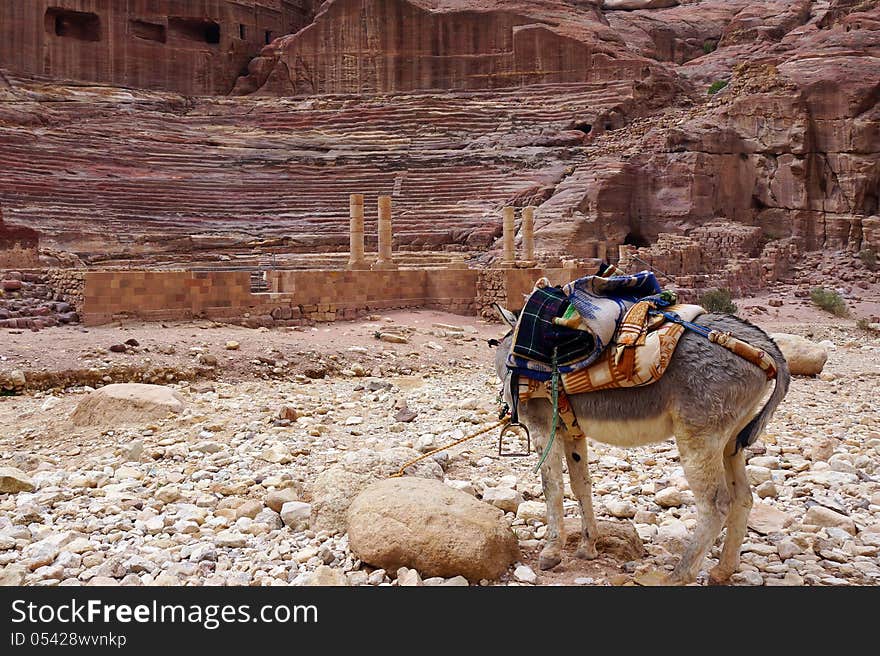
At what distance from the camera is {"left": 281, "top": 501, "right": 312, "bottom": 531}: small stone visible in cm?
436

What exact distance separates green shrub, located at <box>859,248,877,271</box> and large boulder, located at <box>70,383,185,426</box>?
1056 inches

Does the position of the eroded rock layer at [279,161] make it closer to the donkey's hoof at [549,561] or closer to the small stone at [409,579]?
the donkey's hoof at [549,561]

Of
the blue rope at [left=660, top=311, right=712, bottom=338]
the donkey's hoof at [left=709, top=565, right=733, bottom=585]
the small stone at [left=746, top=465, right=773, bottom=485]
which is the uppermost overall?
the blue rope at [left=660, top=311, right=712, bottom=338]

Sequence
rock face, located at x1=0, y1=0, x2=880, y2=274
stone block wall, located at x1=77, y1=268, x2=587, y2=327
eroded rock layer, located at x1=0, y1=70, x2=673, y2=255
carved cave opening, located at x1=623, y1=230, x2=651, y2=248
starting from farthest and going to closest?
carved cave opening, located at x1=623, y1=230, x2=651, y2=248 → eroded rock layer, located at x1=0, y1=70, x2=673, y2=255 → rock face, located at x1=0, y1=0, x2=880, y2=274 → stone block wall, located at x1=77, y1=268, x2=587, y2=327

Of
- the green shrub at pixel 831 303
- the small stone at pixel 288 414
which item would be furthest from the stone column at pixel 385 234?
the small stone at pixel 288 414

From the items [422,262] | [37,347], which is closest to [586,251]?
[422,262]

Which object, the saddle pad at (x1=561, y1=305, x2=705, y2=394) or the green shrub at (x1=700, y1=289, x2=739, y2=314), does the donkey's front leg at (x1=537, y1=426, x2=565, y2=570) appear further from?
the green shrub at (x1=700, y1=289, x2=739, y2=314)

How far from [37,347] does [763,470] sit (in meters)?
10.0

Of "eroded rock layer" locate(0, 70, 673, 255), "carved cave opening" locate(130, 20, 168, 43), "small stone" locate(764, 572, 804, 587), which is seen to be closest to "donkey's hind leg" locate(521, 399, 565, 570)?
"small stone" locate(764, 572, 804, 587)

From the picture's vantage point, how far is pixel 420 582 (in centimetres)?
345

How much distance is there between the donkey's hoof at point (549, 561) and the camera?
370 centimetres

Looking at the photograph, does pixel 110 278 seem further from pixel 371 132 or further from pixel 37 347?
pixel 371 132

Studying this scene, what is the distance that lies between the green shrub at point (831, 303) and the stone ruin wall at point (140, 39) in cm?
3513

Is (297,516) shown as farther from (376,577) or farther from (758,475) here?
(758,475)
